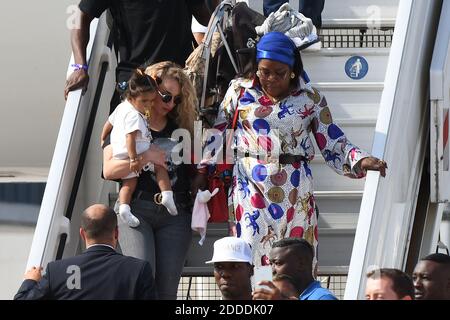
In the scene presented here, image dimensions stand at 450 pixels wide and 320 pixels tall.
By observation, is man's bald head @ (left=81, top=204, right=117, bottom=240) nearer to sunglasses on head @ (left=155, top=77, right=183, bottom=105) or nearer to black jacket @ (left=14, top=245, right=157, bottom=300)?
black jacket @ (left=14, top=245, right=157, bottom=300)

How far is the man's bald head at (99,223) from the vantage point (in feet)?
24.2

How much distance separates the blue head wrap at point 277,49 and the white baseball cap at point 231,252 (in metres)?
1.10

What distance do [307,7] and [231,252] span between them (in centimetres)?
256

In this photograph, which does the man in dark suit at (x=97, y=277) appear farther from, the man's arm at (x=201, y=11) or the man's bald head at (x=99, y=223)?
the man's arm at (x=201, y=11)

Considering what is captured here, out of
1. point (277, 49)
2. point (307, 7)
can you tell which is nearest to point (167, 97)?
point (277, 49)

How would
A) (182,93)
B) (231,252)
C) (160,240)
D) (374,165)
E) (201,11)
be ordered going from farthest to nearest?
(201,11) < (182,93) < (160,240) < (374,165) < (231,252)

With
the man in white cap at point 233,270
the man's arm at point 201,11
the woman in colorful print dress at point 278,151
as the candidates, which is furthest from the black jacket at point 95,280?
the man's arm at point 201,11

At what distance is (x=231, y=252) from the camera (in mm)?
7320

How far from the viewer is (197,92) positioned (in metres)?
8.66

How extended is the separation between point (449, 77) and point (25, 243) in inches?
133

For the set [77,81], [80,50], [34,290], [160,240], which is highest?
[80,50]

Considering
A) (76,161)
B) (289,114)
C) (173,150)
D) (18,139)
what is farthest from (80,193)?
(18,139)

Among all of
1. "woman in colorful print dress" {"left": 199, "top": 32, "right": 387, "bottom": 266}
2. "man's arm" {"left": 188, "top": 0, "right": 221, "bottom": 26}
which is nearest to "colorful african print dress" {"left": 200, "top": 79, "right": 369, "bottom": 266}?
"woman in colorful print dress" {"left": 199, "top": 32, "right": 387, "bottom": 266}

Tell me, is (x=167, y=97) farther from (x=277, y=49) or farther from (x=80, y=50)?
(x=80, y=50)
